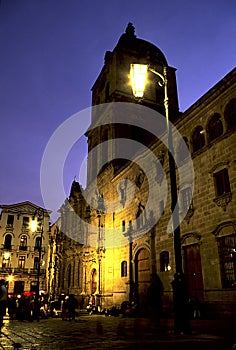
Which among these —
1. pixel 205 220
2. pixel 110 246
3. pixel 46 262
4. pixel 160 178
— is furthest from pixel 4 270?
pixel 205 220

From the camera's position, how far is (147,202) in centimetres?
2184

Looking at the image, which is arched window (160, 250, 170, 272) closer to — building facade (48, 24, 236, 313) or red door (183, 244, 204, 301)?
building facade (48, 24, 236, 313)

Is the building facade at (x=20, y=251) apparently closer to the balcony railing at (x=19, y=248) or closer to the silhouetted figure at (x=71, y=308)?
the balcony railing at (x=19, y=248)

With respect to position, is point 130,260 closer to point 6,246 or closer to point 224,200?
point 224,200

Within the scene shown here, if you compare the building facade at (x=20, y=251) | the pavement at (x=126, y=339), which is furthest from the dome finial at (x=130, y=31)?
the pavement at (x=126, y=339)

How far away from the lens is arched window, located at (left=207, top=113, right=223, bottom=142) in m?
15.6

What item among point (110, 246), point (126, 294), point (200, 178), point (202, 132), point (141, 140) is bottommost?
point (126, 294)

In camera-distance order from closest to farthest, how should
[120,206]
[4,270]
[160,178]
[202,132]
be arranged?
[202,132] → [160,178] → [120,206] → [4,270]

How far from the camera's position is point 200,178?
53.6 ft

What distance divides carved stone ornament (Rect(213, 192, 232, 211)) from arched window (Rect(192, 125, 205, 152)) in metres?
3.48

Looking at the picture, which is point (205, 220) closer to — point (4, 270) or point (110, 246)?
point (110, 246)

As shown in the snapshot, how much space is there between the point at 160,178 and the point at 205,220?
18.4 ft

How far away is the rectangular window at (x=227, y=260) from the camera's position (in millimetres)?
13617

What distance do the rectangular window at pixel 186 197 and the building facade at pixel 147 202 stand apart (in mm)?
83
